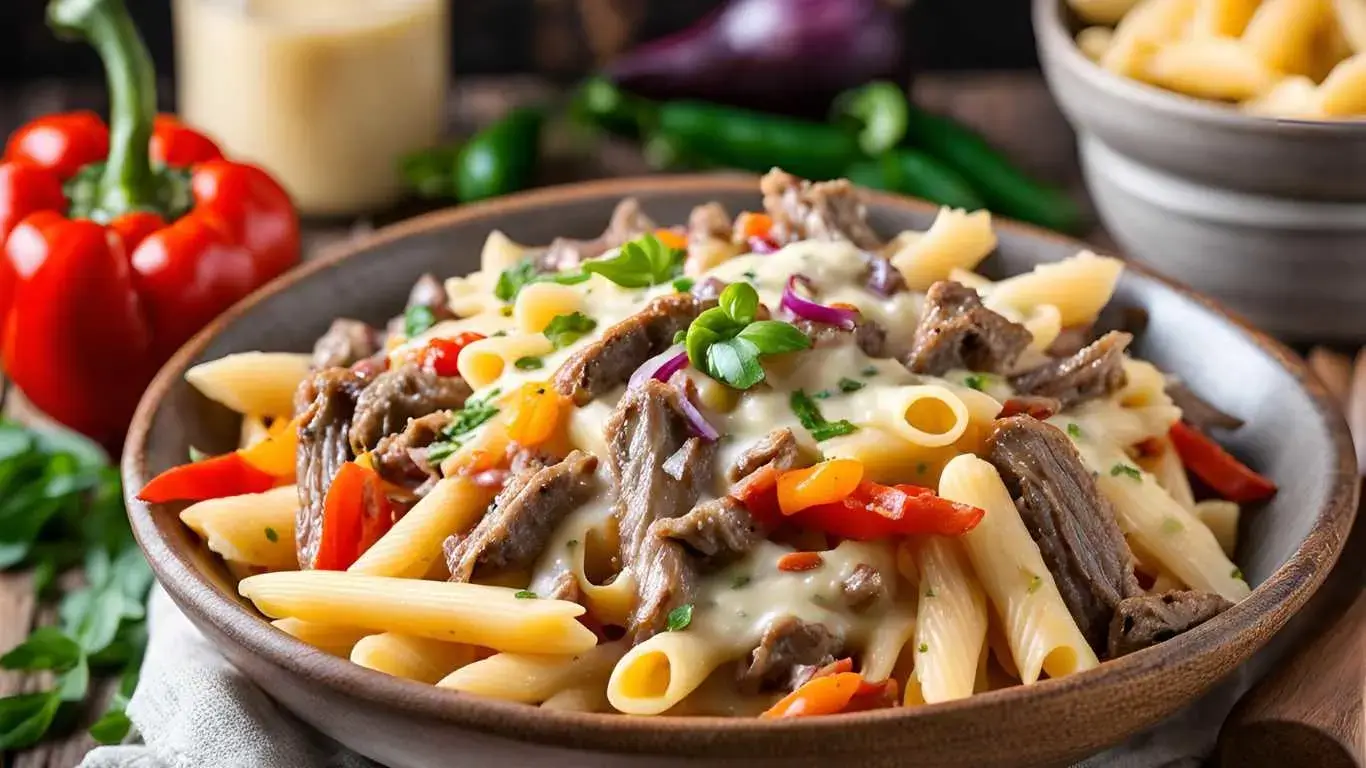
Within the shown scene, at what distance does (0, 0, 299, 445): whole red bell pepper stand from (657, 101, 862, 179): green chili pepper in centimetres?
197

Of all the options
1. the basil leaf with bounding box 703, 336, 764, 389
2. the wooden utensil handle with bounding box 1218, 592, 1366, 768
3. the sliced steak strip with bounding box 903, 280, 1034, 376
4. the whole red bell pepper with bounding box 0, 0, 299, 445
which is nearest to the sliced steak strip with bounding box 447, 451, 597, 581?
the basil leaf with bounding box 703, 336, 764, 389

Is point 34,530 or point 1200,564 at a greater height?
point 1200,564

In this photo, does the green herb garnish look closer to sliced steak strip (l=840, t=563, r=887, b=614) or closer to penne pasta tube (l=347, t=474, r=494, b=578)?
sliced steak strip (l=840, t=563, r=887, b=614)

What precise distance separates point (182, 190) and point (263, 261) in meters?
0.41

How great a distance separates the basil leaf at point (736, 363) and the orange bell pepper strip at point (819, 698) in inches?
27.3

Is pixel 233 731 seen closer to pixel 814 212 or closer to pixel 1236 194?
pixel 814 212

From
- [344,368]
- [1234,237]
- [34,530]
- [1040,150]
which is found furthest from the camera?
[1040,150]

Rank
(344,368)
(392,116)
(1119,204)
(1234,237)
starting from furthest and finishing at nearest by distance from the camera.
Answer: (392,116)
(1119,204)
(1234,237)
(344,368)

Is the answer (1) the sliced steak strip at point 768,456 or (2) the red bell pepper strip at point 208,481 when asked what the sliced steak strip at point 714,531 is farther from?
(2) the red bell pepper strip at point 208,481

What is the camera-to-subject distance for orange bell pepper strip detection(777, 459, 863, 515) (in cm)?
321

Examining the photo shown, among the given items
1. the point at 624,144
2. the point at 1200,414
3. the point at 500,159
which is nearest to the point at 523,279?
the point at 1200,414

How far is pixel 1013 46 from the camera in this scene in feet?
27.2

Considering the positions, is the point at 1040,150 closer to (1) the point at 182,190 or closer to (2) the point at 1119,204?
(2) the point at 1119,204

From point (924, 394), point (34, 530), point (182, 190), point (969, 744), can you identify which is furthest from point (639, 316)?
point (182, 190)
